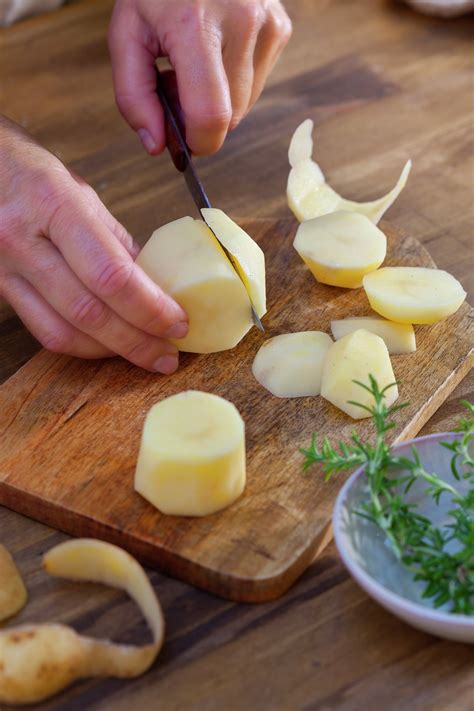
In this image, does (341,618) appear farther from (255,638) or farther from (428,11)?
(428,11)

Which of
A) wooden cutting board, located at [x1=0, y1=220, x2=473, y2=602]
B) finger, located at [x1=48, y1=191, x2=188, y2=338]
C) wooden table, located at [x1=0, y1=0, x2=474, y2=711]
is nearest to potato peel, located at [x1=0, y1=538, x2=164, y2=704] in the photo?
wooden table, located at [x1=0, y1=0, x2=474, y2=711]

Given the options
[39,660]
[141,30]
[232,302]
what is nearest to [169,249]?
[232,302]

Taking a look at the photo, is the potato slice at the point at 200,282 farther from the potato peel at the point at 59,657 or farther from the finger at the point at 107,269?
the potato peel at the point at 59,657

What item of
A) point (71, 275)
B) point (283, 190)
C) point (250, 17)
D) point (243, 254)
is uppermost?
point (250, 17)

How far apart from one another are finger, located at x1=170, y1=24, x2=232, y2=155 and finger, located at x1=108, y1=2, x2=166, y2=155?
0.29 ft

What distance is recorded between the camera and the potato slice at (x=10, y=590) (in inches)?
56.5

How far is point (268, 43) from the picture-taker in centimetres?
236

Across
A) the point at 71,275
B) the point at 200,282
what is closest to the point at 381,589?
the point at 200,282

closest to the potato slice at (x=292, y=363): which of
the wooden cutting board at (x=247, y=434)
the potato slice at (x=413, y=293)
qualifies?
the wooden cutting board at (x=247, y=434)

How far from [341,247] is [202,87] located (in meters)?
0.45

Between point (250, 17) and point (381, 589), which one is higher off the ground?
point (250, 17)

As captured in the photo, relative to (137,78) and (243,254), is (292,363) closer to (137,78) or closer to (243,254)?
(243,254)

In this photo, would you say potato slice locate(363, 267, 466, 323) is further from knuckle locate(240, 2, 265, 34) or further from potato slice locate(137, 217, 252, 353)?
knuckle locate(240, 2, 265, 34)

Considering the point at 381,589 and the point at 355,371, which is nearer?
the point at 381,589
